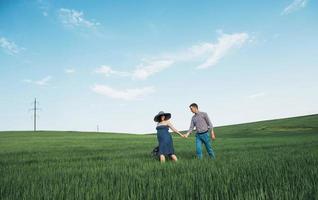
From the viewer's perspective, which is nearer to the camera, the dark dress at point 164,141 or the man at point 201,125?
the dark dress at point 164,141

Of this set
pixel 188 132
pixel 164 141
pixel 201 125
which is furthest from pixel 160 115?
pixel 201 125

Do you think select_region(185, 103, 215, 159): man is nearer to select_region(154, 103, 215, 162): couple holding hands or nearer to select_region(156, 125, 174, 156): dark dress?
select_region(154, 103, 215, 162): couple holding hands

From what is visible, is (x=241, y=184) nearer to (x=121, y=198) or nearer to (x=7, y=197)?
(x=121, y=198)

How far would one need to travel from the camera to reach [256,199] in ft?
12.8

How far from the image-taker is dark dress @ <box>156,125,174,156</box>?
37.8 ft

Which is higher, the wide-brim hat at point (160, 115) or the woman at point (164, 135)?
the wide-brim hat at point (160, 115)

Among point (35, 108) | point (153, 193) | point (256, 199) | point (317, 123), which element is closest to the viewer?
point (256, 199)

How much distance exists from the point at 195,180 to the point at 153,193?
1.29 metres

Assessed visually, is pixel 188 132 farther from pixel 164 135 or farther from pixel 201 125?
pixel 164 135

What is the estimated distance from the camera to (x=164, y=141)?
11.6m

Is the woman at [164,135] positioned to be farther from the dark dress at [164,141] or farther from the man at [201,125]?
the man at [201,125]

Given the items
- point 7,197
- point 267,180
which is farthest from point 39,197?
point 267,180

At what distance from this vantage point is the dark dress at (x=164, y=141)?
11.5 m

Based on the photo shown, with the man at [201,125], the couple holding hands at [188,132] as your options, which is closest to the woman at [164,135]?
the couple holding hands at [188,132]
